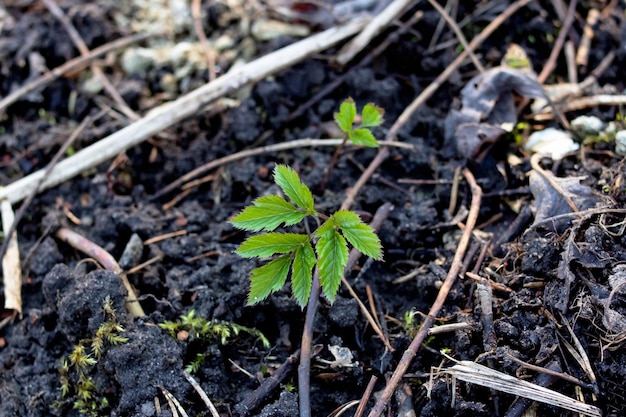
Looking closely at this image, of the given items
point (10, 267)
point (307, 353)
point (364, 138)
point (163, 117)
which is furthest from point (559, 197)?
point (10, 267)

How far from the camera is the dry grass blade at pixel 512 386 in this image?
179 cm

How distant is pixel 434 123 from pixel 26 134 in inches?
86.7

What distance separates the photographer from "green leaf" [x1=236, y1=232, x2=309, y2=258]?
2016mm

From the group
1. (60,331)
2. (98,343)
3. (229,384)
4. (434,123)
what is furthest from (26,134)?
(434,123)

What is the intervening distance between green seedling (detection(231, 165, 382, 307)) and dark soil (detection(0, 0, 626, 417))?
10.0 inches

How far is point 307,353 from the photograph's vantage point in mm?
A: 2078

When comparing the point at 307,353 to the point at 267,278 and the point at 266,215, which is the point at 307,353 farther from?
the point at 266,215

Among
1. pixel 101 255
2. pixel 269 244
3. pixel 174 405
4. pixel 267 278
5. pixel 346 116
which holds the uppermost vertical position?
pixel 346 116

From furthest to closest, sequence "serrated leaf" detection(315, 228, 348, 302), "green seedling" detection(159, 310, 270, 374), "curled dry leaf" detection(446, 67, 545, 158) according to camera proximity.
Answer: "curled dry leaf" detection(446, 67, 545, 158) < "green seedling" detection(159, 310, 270, 374) < "serrated leaf" detection(315, 228, 348, 302)

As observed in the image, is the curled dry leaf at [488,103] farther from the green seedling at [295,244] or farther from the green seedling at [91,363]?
the green seedling at [91,363]

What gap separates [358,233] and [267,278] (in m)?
0.36

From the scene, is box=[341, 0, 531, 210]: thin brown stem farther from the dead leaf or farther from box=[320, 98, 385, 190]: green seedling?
the dead leaf

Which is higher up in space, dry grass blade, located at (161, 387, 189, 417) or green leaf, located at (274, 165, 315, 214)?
green leaf, located at (274, 165, 315, 214)

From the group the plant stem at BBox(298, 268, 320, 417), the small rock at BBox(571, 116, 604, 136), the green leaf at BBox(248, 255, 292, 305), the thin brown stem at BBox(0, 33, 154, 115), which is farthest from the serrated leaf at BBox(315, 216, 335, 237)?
the thin brown stem at BBox(0, 33, 154, 115)
